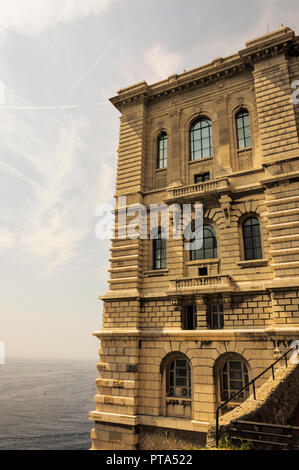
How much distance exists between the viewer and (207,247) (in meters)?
21.0

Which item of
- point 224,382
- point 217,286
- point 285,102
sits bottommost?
point 224,382

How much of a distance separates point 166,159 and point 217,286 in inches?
448

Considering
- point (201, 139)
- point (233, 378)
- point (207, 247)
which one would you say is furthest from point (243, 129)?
point (233, 378)

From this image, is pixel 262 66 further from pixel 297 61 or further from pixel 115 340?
pixel 115 340

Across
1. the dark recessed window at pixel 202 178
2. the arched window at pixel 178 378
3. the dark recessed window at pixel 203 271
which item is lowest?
the arched window at pixel 178 378

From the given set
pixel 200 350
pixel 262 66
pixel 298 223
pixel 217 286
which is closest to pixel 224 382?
pixel 200 350

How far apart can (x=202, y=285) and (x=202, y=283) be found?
14 cm

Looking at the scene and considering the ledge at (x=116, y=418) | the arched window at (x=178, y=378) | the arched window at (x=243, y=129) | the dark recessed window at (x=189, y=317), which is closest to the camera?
the ledge at (x=116, y=418)

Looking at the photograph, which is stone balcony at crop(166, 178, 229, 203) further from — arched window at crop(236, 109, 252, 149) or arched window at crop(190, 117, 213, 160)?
arched window at crop(236, 109, 252, 149)

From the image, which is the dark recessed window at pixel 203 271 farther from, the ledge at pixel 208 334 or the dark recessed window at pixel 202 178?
the dark recessed window at pixel 202 178

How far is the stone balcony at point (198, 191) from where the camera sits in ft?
68.4

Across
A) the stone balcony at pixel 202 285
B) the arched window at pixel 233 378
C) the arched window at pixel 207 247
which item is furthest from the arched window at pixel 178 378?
the arched window at pixel 207 247

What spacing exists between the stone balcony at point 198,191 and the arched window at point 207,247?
2227mm

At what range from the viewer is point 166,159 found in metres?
25.1
